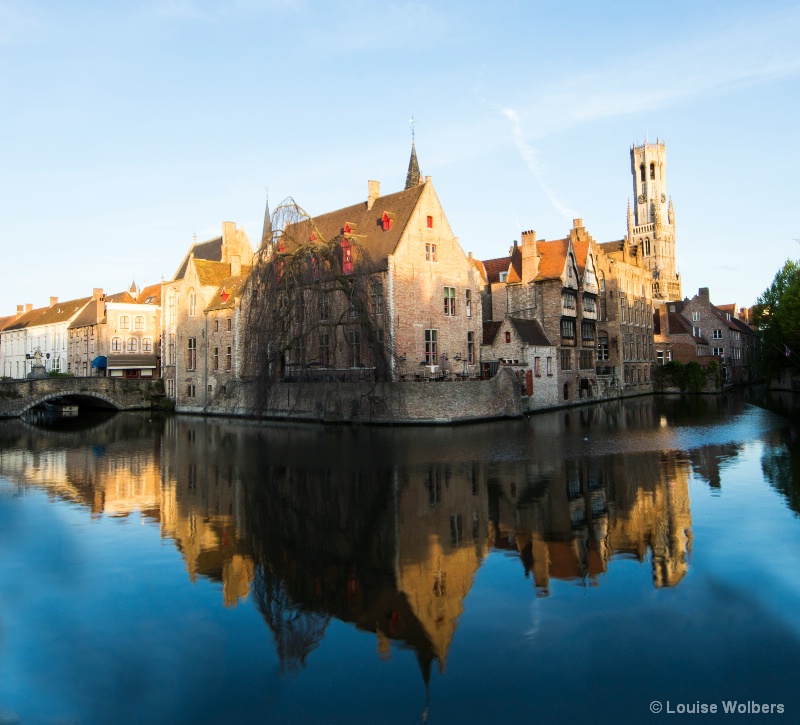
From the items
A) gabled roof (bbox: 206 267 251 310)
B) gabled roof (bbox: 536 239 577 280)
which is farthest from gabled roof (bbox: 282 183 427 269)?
gabled roof (bbox: 536 239 577 280)

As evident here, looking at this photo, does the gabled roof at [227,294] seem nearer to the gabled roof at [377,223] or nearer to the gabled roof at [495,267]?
the gabled roof at [377,223]

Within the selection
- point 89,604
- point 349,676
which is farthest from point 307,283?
point 349,676

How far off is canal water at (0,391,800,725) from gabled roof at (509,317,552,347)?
21.8 meters

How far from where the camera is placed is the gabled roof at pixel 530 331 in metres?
41.2

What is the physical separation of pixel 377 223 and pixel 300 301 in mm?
11171

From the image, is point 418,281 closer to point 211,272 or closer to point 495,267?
point 495,267

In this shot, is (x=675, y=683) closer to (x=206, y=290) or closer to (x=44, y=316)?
(x=206, y=290)

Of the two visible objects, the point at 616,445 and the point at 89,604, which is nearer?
the point at 89,604

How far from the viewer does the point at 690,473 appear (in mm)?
18328

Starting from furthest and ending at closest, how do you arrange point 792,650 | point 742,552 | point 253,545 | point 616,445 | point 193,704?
point 616,445 < point 253,545 < point 742,552 < point 792,650 < point 193,704

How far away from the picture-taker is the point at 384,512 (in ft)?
46.5

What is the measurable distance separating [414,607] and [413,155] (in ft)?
154

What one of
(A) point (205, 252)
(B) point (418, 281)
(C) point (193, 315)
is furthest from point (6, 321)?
(B) point (418, 281)

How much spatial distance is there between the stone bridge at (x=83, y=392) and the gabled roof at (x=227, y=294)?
9.64 metres
